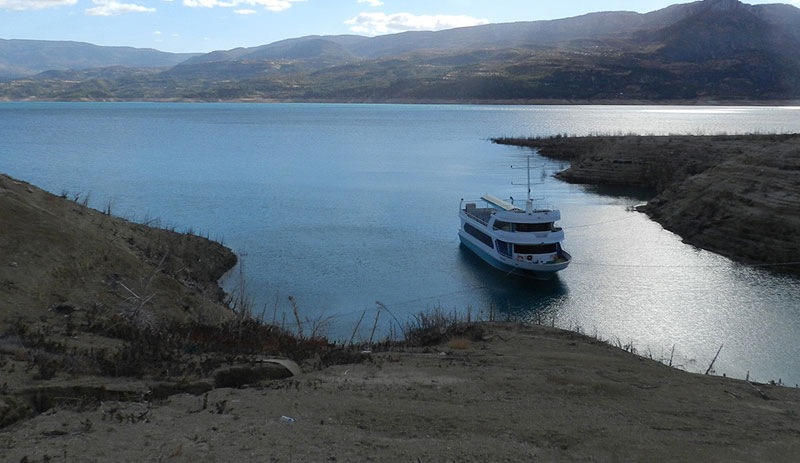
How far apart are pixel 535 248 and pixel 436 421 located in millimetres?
25616

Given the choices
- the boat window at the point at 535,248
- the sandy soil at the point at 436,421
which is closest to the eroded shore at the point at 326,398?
the sandy soil at the point at 436,421

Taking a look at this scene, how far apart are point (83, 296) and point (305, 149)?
82.6 meters

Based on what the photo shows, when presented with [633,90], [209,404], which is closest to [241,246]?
[209,404]

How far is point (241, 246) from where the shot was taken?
3838 cm

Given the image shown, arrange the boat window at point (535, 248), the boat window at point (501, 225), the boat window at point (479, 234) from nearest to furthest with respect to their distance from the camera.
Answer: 1. the boat window at point (535, 248)
2. the boat window at point (501, 225)
3. the boat window at point (479, 234)

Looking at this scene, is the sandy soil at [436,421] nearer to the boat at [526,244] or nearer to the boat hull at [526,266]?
the boat hull at [526,266]

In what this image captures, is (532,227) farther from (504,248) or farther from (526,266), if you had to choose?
(526,266)

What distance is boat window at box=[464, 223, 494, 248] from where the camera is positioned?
36812mm

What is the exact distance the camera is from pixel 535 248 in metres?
34.7

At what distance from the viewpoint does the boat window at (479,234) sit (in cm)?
3681

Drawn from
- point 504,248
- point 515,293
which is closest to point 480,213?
point 504,248

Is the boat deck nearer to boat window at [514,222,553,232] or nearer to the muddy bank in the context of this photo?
boat window at [514,222,553,232]

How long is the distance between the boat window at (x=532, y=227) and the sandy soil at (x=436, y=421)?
21.2 metres

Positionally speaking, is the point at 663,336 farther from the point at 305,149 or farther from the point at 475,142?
the point at 475,142
